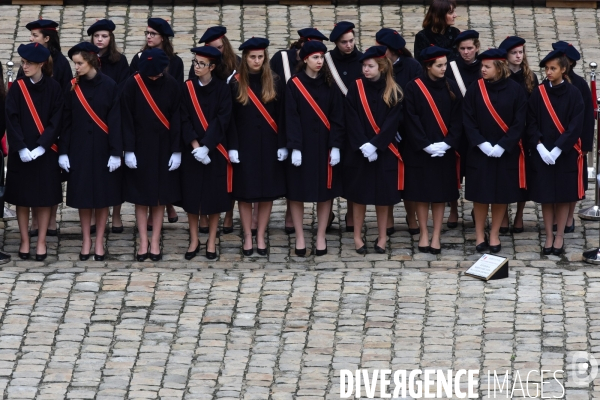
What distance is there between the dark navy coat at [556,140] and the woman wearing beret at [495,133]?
0.10 m

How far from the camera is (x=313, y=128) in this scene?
1183 centimetres

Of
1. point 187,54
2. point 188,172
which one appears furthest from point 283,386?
point 187,54

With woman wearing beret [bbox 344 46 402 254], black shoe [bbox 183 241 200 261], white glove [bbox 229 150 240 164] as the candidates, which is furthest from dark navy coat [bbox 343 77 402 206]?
black shoe [bbox 183 241 200 261]

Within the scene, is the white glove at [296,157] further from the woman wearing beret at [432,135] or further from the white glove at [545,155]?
the white glove at [545,155]

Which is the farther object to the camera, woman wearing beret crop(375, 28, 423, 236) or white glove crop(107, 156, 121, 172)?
woman wearing beret crop(375, 28, 423, 236)

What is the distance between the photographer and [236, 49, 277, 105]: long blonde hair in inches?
460

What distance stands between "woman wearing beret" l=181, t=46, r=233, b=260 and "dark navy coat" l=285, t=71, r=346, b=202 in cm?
52

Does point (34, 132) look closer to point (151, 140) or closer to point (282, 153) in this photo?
point (151, 140)

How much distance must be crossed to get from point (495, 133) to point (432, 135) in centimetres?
52

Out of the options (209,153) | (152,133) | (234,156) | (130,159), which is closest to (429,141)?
(234,156)

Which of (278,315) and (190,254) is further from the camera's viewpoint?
(190,254)

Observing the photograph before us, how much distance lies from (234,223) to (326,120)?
1.57 metres

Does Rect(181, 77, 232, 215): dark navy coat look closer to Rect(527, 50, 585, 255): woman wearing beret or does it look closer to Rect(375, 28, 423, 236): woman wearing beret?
Rect(375, 28, 423, 236): woman wearing beret

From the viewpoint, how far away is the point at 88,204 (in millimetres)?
11766
